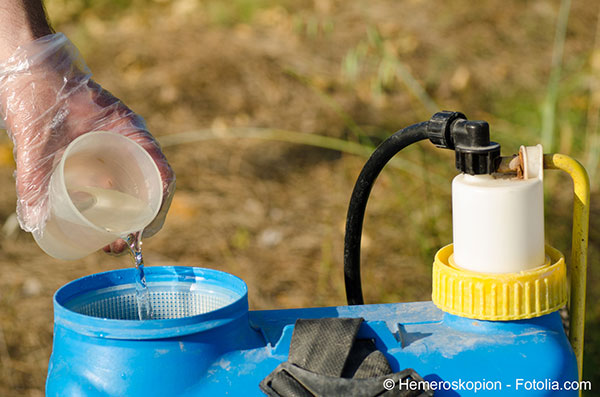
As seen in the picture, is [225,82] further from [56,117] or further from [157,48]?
[56,117]

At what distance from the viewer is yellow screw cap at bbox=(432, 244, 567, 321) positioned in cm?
104

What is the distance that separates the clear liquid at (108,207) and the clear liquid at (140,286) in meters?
0.04

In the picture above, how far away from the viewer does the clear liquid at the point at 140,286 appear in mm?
1168

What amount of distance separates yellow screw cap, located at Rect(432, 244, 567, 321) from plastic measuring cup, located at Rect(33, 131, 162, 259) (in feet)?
1.58

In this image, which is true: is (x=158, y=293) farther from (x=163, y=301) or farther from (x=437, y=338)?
(x=437, y=338)

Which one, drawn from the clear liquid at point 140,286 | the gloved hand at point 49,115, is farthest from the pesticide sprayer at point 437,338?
the gloved hand at point 49,115

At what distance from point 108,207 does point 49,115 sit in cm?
22

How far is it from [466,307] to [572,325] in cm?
22

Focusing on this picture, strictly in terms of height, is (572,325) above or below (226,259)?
above

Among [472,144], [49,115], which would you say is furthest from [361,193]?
[49,115]

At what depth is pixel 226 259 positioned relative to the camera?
2.62m

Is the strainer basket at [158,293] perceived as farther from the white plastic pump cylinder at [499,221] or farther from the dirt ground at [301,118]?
the dirt ground at [301,118]

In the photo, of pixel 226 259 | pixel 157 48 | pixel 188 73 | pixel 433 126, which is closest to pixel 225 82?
pixel 188 73

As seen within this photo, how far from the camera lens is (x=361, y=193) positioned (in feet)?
4.11
